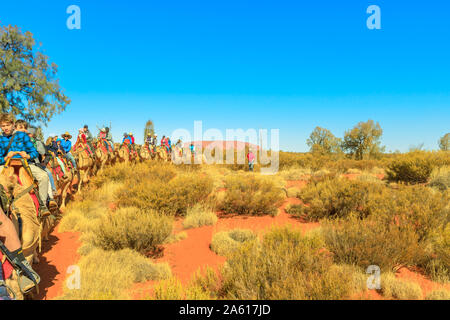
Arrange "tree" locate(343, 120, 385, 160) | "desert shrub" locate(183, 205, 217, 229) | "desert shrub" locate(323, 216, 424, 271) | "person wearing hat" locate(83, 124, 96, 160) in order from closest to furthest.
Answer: "desert shrub" locate(323, 216, 424, 271), "desert shrub" locate(183, 205, 217, 229), "person wearing hat" locate(83, 124, 96, 160), "tree" locate(343, 120, 385, 160)

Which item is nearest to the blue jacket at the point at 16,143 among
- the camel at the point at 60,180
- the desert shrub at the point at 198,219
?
the camel at the point at 60,180

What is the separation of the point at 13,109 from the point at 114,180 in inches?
548

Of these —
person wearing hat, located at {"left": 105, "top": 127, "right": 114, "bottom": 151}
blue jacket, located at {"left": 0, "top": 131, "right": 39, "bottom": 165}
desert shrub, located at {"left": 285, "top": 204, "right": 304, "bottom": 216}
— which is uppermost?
person wearing hat, located at {"left": 105, "top": 127, "right": 114, "bottom": 151}

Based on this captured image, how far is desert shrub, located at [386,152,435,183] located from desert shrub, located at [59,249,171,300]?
1446cm

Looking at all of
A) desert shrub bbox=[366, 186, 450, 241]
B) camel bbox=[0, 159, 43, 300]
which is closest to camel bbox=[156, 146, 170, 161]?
desert shrub bbox=[366, 186, 450, 241]

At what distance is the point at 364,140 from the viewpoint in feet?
103

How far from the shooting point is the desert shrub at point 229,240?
559cm

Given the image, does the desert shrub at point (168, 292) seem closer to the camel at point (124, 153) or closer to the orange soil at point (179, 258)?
the orange soil at point (179, 258)

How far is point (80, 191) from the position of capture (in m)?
10.1

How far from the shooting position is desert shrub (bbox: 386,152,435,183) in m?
13.5

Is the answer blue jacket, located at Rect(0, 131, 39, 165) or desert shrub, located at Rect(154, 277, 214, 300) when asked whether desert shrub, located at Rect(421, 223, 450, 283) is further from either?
blue jacket, located at Rect(0, 131, 39, 165)
